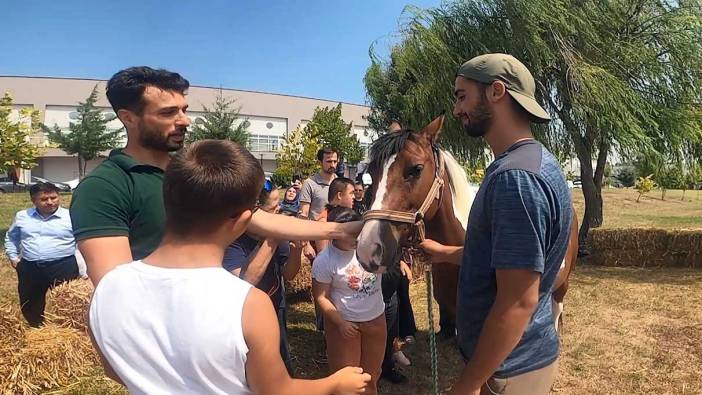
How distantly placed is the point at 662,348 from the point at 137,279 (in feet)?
18.7

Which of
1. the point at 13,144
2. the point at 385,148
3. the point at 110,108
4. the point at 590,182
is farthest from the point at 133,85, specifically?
the point at 110,108

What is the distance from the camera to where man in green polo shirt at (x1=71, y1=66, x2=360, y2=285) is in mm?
1547

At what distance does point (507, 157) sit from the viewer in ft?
4.91

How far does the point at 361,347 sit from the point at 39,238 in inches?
168

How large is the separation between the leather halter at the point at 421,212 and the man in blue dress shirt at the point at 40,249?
4.69 m

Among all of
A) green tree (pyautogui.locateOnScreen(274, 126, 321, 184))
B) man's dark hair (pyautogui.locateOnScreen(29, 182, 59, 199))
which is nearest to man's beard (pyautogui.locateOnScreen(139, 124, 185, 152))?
man's dark hair (pyautogui.locateOnScreen(29, 182, 59, 199))

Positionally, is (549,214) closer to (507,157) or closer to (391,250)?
(507,157)

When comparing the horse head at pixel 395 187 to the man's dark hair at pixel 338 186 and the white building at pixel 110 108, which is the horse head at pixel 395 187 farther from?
the white building at pixel 110 108

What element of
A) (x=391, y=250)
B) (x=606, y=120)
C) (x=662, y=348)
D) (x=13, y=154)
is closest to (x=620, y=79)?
(x=606, y=120)

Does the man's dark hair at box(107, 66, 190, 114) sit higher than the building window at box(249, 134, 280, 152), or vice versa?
the building window at box(249, 134, 280, 152)

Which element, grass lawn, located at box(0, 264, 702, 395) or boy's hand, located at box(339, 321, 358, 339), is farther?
grass lawn, located at box(0, 264, 702, 395)

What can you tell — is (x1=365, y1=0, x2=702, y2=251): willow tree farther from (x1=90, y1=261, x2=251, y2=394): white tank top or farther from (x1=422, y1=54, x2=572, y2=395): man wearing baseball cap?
(x1=90, y1=261, x2=251, y2=394): white tank top

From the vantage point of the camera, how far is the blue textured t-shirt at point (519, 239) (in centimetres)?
137

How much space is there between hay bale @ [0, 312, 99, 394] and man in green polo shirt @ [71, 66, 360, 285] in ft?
8.45
